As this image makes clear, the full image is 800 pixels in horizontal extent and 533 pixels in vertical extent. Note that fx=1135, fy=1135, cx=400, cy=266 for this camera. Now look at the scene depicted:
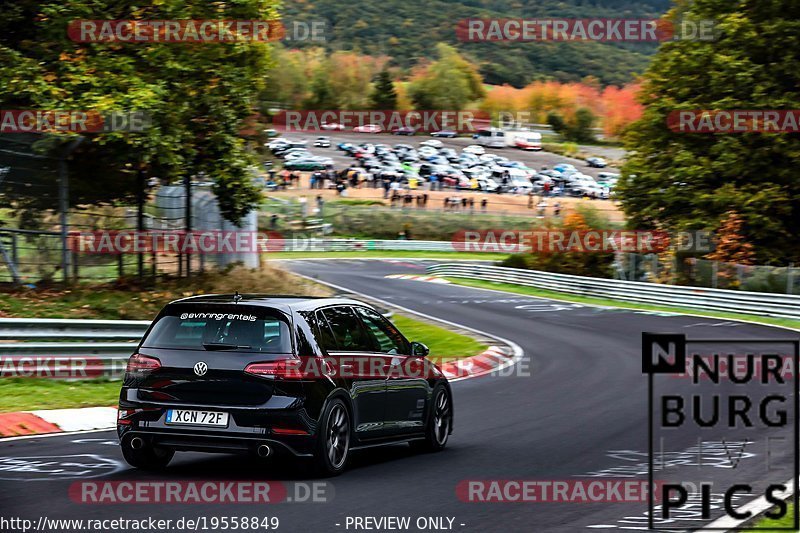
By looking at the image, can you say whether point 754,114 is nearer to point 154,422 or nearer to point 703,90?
point 703,90

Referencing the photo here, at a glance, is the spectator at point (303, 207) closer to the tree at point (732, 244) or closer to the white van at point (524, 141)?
the white van at point (524, 141)

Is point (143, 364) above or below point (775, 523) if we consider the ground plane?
above

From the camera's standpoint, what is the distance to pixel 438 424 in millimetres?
11531

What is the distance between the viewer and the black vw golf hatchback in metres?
8.92

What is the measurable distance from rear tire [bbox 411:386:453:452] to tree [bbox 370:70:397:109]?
111 m

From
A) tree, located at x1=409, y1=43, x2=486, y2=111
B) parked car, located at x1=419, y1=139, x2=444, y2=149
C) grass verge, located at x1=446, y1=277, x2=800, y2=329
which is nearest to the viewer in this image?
grass verge, located at x1=446, y1=277, x2=800, y2=329

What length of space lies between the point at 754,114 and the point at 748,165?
174 cm

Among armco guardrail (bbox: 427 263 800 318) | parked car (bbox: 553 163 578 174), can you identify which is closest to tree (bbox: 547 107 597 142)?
parked car (bbox: 553 163 578 174)

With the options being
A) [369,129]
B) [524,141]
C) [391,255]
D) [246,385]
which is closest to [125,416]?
[246,385]

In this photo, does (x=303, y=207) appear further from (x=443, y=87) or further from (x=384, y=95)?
(x=443, y=87)

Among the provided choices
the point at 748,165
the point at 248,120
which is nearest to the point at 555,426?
the point at 248,120

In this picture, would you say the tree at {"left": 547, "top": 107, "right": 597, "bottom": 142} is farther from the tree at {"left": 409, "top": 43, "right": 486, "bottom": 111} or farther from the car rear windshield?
the car rear windshield

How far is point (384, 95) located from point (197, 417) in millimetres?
114510

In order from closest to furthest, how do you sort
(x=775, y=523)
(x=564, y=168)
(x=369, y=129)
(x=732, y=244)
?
(x=775, y=523)
(x=732, y=244)
(x=564, y=168)
(x=369, y=129)
